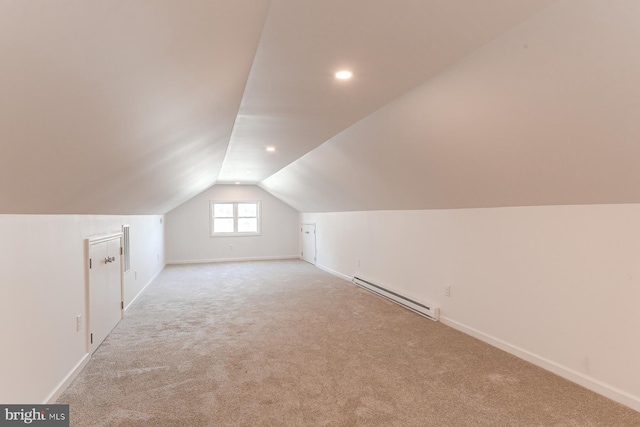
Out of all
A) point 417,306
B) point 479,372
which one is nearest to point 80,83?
point 479,372

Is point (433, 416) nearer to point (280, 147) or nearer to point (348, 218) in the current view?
point (280, 147)

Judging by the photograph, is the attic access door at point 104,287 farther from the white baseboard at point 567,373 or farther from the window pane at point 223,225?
the window pane at point 223,225

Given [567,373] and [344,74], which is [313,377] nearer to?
[567,373]

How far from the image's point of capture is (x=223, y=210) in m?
10.0

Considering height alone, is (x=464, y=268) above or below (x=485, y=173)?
below

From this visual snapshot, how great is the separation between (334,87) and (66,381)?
2.88 m

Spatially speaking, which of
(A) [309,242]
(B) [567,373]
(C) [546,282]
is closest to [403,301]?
(C) [546,282]

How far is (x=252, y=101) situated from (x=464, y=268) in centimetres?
274

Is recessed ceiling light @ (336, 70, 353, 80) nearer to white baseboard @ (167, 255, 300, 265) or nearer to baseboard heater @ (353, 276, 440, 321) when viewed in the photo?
baseboard heater @ (353, 276, 440, 321)

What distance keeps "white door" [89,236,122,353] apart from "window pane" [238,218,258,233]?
19.2ft

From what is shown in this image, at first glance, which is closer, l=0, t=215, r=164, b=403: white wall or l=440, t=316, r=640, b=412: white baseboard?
l=0, t=215, r=164, b=403: white wall

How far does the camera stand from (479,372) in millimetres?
2803

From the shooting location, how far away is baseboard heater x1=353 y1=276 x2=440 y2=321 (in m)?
4.21

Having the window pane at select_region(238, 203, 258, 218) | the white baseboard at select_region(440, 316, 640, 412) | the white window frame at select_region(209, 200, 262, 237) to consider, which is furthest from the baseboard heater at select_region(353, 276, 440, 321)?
the window pane at select_region(238, 203, 258, 218)
